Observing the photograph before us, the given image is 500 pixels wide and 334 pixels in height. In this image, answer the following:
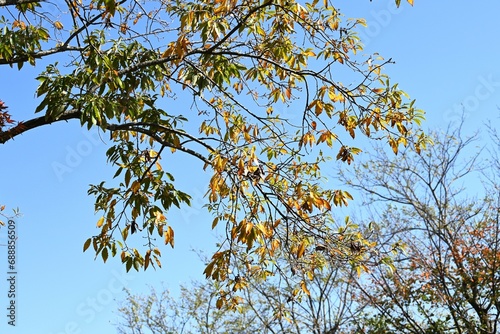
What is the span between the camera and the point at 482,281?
7.58 m

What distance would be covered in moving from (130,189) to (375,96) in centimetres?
161

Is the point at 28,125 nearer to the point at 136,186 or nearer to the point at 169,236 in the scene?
the point at 136,186

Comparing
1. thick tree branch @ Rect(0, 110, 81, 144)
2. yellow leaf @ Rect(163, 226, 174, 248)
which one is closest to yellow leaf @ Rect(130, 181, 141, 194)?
yellow leaf @ Rect(163, 226, 174, 248)

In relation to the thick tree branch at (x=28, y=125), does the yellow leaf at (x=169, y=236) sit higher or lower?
lower

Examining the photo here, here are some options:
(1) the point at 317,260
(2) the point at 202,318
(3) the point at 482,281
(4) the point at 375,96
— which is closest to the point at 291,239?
(1) the point at 317,260

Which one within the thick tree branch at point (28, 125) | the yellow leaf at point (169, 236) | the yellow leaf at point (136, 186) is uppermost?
the thick tree branch at point (28, 125)

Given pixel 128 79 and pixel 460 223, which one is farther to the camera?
pixel 460 223

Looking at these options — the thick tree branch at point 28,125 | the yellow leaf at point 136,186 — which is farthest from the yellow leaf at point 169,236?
the thick tree branch at point 28,125

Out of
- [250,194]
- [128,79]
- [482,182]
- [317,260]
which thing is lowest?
[317,260]

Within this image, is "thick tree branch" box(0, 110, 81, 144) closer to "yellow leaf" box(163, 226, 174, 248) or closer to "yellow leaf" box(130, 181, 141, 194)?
"yellow leaf" box(130, 181, 141, 194)

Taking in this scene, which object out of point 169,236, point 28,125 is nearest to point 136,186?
point 169,236

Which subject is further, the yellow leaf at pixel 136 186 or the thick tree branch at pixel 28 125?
the thick tree branch at pixel 28 125

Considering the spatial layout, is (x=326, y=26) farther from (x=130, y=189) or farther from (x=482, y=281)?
(x=482, y=281)

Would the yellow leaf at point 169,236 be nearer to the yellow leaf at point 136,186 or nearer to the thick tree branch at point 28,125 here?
the yellow leaf at point 136,186
